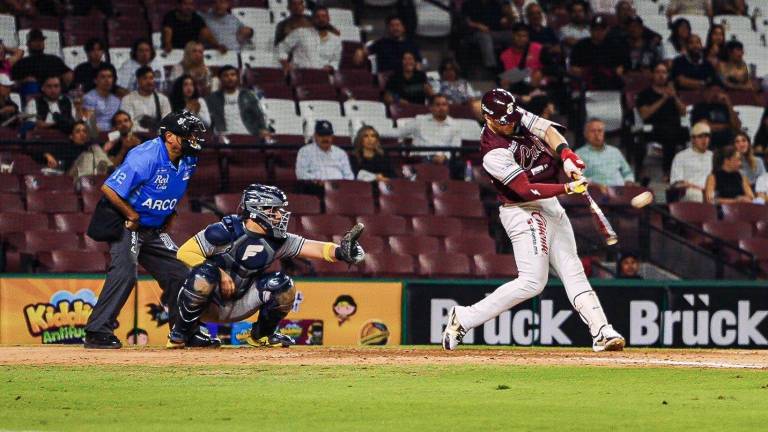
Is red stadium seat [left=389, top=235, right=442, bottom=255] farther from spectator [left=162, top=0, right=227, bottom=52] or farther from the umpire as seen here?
the umpire

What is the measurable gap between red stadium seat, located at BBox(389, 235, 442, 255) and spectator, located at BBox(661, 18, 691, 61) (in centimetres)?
645

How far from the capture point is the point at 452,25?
2070cm

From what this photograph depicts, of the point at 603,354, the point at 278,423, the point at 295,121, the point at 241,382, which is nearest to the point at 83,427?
the point at 278,423

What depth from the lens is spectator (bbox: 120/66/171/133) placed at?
16562mm

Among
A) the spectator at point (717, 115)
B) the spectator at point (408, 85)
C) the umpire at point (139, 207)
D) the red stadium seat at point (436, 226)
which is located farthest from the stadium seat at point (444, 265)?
the umpire at point (139, 207)

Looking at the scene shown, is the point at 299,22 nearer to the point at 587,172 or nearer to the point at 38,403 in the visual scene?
the point at 587,172

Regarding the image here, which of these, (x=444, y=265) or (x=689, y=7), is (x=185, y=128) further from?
(x=689, y=7)

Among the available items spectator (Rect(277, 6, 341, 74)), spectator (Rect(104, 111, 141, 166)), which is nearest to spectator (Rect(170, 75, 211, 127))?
spectator (Rect(104, 111, 141, 166))

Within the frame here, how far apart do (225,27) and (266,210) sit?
8.68m

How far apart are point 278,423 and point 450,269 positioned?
29.6 ft

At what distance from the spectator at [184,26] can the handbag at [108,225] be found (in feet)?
24.6

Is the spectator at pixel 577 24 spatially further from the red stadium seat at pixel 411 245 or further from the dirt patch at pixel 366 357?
the dirt patch at pixel 366 357

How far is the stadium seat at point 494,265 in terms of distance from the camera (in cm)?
1606

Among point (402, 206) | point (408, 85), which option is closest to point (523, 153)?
point (402, 206)
